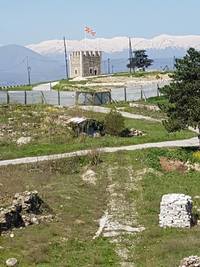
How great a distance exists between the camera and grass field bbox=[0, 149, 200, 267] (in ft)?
72.6

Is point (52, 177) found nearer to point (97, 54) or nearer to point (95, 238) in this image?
point (95, 238)

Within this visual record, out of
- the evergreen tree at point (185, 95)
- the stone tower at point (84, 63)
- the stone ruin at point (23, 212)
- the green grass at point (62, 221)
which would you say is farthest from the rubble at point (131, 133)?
the stone tower at point (84, 63)

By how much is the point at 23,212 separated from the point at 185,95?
1717 centimetres

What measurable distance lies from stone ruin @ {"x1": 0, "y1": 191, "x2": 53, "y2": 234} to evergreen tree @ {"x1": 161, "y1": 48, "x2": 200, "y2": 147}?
1485 cm

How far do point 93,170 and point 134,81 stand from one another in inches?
2657

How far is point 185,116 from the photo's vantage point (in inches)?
1567

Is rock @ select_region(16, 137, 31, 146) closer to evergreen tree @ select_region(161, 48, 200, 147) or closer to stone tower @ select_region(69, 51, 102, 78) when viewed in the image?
evergreen tree @ select_region(161, 48, 200, 147)

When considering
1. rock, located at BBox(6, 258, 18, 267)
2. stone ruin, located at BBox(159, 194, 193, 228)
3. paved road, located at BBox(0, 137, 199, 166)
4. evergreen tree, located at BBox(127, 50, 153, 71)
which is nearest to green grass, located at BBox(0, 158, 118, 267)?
rock, located at BBox(6, 258, 18, 267)

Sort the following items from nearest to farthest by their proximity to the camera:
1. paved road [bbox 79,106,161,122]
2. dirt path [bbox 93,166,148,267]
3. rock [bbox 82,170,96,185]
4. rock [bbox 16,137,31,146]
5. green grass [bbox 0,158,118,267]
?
green grass [bbox 0,158,118,267] → dirt path [bbox 93,166,148,267] → rock [bbox 82,170,96,185] → rock [bbox 16,137,31,146] → paved road [bbox 79,106,161,122]

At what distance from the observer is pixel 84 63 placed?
419ft

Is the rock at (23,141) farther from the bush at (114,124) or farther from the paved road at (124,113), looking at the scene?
the paved road at (124,113)

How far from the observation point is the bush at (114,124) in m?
47.2

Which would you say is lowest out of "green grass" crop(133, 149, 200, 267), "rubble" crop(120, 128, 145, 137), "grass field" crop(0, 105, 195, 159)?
"green grass" crop(133, 149, 200, 267)

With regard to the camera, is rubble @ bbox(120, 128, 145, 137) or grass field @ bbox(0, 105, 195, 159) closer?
grass field @ bbox(0, 105, 195, 159)
